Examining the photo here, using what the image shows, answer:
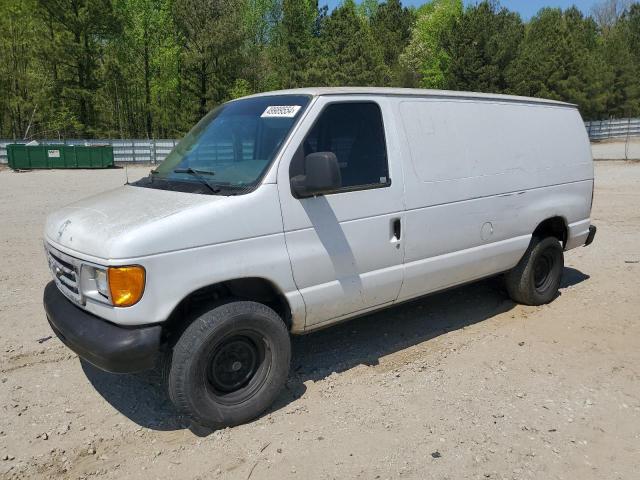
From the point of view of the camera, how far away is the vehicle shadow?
3.86 m

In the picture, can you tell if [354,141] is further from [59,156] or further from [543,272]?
[59,156]

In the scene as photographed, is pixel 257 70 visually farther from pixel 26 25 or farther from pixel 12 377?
pixel 12 377

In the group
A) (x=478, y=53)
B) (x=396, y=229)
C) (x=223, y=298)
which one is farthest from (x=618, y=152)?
(x=223, y=298)

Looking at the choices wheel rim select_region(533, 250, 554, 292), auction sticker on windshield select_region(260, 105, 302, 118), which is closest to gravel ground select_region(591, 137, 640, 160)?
wheel rim select_region(533, 250, 554, 292)

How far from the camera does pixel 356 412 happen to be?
3715 millimetres

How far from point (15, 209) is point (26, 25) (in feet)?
105

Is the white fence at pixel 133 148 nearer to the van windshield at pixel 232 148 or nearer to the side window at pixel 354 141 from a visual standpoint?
the van windshield at pixel 232 148

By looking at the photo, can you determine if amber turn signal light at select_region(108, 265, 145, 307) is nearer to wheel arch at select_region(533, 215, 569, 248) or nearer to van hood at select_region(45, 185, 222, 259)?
van hood at select_region(45, 185, 222, 259)

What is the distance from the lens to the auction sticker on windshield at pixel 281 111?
3760mm

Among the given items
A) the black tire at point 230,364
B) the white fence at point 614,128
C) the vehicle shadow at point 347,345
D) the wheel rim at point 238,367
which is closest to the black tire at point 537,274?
the vehicle shadow at point 347,345

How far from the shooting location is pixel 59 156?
27.8 metres

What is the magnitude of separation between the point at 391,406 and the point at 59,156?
93.4ft

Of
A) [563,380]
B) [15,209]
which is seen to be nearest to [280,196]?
[563,380]

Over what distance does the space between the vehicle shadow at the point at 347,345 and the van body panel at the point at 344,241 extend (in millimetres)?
644
